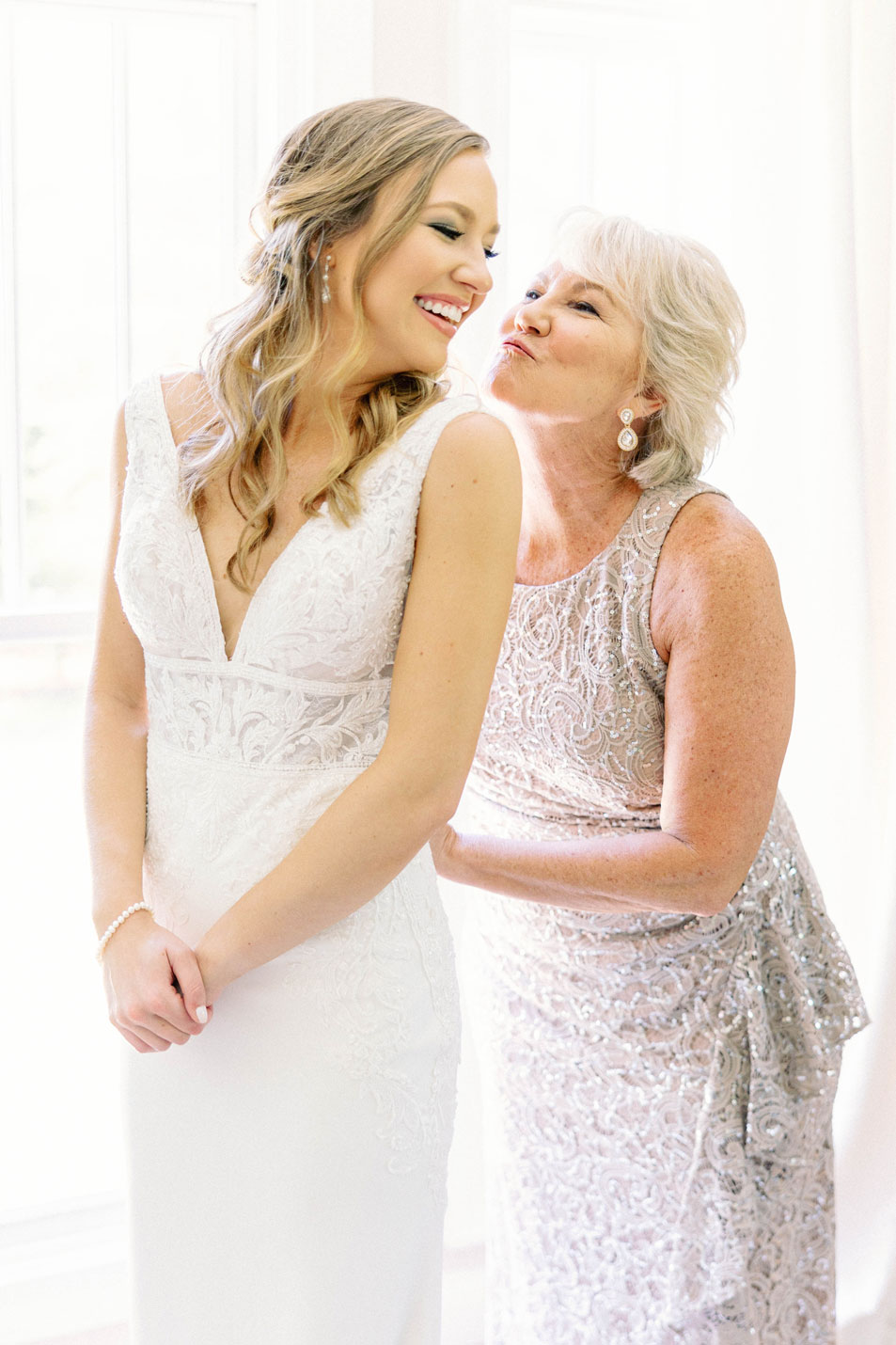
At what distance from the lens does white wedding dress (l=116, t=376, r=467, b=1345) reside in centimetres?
130

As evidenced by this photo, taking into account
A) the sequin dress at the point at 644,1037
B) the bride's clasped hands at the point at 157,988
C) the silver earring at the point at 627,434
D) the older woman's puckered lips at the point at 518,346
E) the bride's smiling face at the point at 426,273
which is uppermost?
the bride's smiling face at the point at 426,273

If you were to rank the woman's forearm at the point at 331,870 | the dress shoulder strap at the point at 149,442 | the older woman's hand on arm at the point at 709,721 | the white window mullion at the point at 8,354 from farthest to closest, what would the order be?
the white window mullion at the point at 8,354, the older woman's hand on arm at the point at 709,721, the dress shoulder strap at the point at 149,442, the woman's forearm at the point at 331,870

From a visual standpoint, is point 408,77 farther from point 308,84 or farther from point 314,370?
point 314,370

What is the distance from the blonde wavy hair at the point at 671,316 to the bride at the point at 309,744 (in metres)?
0.39

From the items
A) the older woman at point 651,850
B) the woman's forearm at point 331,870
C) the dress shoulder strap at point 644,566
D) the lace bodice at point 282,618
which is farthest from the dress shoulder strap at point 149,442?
the dress shoulder strap at point 644,566

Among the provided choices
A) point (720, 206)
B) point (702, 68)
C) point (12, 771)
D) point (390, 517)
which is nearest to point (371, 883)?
point (390, 517)

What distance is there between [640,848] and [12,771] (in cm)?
132

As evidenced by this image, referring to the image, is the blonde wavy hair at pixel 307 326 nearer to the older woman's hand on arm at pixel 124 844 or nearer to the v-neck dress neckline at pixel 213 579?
the v-neck dress neckline at pixel 213 579

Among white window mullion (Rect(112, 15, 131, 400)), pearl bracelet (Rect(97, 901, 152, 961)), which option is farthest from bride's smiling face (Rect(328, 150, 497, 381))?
white window mullion (Rect(112, 15, 131, 400))

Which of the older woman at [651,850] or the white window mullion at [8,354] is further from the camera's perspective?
the white window mullion at [8,354]

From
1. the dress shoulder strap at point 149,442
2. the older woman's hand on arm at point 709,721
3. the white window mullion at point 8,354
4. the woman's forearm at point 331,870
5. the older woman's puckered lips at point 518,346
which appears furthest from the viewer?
the white window mullion at point 8,354

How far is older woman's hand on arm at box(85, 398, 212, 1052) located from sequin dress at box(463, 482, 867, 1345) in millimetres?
541

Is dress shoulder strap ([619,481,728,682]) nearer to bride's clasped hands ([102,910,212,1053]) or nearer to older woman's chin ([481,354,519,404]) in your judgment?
older woman's chin ([481,354,519,404])

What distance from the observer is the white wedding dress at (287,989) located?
1.30m
